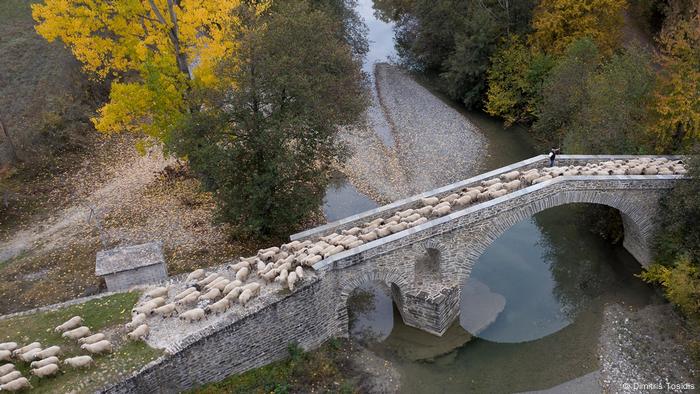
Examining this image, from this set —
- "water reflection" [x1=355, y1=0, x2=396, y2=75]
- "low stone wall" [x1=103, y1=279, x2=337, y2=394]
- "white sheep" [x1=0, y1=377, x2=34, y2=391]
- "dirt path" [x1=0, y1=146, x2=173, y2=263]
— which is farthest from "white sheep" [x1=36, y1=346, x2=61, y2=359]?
"water reflection" [x1=355, y1=0, x2=396, y2=75]

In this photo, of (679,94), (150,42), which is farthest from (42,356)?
(679,94)

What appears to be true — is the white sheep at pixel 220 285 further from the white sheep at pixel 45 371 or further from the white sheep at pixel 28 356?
the white sheep at pixel 28 356

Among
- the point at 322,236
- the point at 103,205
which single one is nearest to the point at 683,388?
the point at 322,236

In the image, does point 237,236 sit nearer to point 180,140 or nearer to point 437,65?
point 180,140

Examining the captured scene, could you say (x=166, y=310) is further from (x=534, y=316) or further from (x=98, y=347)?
(x=534, y=316)

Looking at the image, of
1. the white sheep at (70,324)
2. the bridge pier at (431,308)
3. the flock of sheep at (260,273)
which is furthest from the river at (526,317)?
the white sheep at (70,324)

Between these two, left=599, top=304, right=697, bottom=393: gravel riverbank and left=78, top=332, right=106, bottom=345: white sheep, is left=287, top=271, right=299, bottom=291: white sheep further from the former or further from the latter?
left=599, top=304, right=697, bottom=393: gravel riverbank
